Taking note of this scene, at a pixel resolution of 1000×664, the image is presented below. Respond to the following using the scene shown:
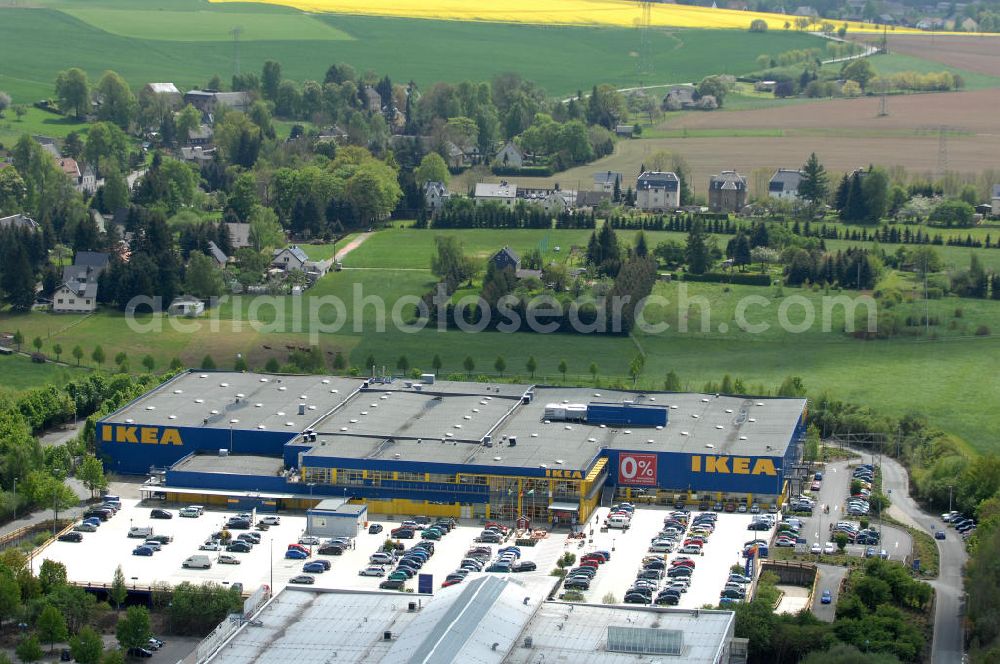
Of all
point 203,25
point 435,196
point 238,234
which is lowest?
point 238,234

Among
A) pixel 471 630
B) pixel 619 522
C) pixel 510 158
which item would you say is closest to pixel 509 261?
pixel 510 158

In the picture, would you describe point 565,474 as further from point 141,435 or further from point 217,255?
point 217,255

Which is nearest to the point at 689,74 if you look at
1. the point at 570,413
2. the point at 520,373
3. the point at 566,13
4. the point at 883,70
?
the point at 883,70

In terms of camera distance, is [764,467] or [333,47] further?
[333,47]

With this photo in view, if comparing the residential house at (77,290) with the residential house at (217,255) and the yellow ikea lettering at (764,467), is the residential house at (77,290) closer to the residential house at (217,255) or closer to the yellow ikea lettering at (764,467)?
the residential house at (217,255)

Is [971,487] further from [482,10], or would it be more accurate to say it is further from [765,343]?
[482,10]

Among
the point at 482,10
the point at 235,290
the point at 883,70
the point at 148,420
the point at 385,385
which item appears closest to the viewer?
the point at 148,420
